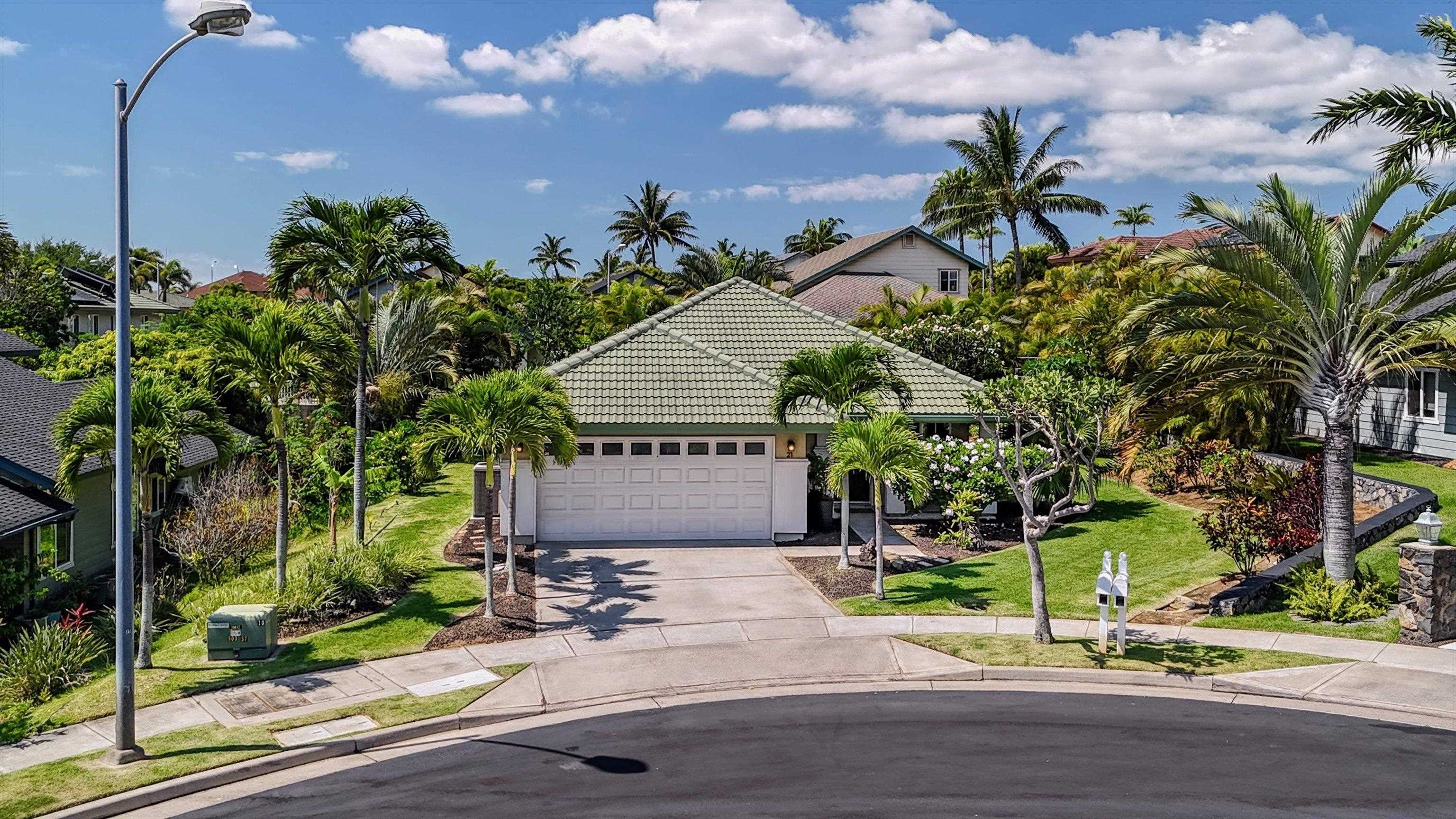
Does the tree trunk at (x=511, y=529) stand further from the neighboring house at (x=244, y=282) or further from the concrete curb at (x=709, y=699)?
the neighboring house at (x=244, y=282)

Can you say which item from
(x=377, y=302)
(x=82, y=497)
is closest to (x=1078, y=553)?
(x=82, y=497)

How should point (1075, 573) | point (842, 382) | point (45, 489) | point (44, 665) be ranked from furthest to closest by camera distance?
point (842, 382) < point (1075, 573) < point (45, 489) < point (44, 665)

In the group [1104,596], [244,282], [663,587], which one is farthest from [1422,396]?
[244,282]

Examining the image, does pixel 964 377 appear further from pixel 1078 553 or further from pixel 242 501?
pixel 242 501

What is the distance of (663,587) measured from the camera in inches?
771

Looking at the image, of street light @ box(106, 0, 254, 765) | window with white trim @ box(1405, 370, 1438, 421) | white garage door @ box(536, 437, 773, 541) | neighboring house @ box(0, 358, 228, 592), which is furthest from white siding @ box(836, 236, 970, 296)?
street light @ box(106, 0, 254, 765)

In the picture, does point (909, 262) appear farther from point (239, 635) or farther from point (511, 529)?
point (239, 635)

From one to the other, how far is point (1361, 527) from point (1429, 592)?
4015mm

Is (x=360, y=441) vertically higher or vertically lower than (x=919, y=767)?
higher

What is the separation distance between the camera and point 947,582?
19672 mm

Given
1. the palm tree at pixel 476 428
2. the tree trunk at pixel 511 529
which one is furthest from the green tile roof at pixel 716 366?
the palm tree at pixel 476 428

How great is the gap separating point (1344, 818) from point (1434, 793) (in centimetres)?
137

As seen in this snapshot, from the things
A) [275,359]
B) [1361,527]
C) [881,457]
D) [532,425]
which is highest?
[275,359]

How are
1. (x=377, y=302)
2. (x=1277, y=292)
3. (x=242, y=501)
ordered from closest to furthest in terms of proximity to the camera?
(x=1277, y=292) → (x=242, y=501) → (x=377, y=302)
